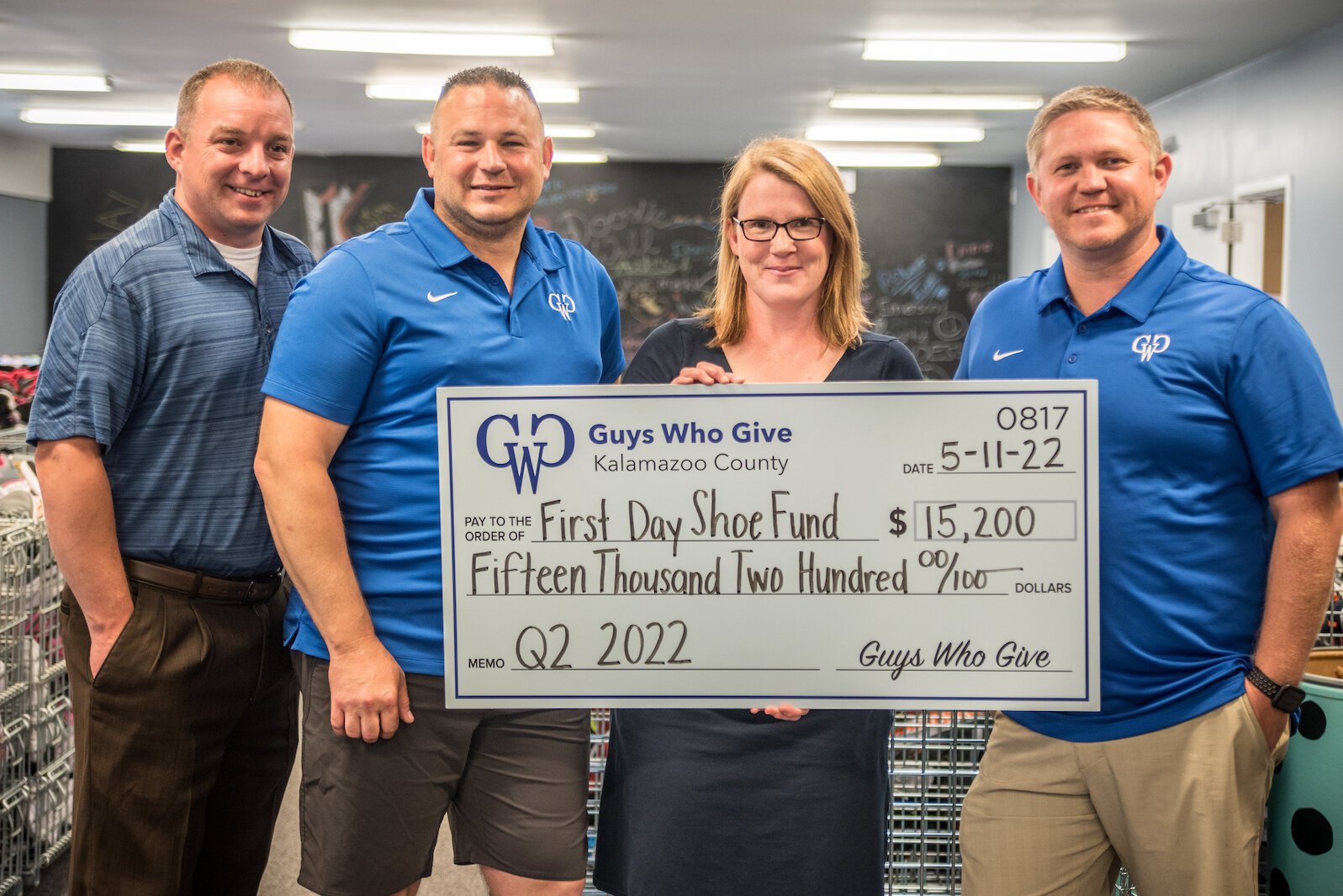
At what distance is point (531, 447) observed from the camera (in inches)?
60.7

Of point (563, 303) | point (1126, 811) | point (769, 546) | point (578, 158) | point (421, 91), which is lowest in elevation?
point (1126, 811)

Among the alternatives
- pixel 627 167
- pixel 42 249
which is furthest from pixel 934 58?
pixel 42 249

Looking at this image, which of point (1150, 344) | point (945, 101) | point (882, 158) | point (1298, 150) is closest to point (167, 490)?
point (1150, 344)

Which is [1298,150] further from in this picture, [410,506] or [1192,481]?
[410,506]

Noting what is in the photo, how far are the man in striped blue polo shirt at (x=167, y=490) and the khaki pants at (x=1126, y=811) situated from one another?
130 centimetres

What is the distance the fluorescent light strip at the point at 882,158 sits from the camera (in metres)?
10.0

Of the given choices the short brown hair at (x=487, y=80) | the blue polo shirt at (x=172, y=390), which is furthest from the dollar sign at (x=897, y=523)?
the blue polo shirt at (x=172, y=390)

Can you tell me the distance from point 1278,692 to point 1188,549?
24cm

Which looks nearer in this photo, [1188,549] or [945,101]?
[1188,549]

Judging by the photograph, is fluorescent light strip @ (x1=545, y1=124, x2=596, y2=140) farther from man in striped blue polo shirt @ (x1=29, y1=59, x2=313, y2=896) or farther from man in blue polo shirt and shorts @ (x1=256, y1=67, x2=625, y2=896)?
man in blue polo shirt and shorts @ (x1=256, y1=67, x2=625, y2=896)

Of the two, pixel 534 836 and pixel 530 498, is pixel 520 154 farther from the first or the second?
pixel 534 836

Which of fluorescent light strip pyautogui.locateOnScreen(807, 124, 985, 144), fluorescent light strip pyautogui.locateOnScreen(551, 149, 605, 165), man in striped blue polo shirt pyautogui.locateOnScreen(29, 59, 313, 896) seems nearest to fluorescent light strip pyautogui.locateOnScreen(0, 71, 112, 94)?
fluorescent light strip pyautogui.locateOnScreen(551, 149, 605, 165)

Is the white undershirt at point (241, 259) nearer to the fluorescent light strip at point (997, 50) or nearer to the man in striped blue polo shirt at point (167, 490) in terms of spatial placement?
the man in striped blue polo shirt at point (167, 490)

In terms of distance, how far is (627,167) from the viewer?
10680mm
